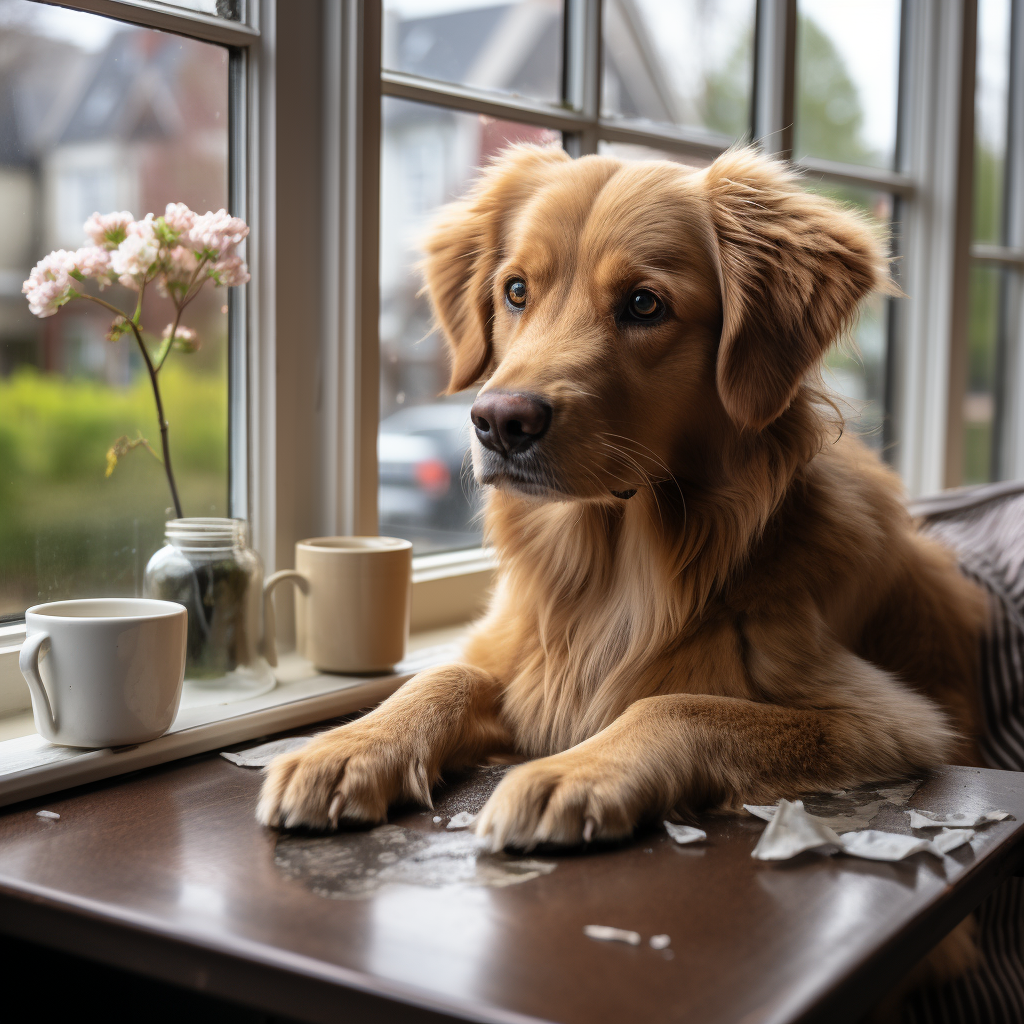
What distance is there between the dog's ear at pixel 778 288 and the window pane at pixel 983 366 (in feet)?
8.15

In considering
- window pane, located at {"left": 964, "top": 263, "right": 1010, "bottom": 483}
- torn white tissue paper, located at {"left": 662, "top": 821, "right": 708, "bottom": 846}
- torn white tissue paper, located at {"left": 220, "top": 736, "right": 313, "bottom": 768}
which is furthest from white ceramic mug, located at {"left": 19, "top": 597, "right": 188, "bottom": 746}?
window pane, located at {"left": 964, "top": 263, "right": 1010, "bottom": 483}

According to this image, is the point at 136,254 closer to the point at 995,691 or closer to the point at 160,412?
the point at 160,412

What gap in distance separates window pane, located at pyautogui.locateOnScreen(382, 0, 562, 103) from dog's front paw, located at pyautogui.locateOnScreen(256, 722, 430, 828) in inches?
48.8

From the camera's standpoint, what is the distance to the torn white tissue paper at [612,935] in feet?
2.72

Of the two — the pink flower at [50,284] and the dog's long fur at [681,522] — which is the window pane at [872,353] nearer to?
the dog's long fur at [681,522]

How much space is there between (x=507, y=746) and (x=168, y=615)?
19.3 inches

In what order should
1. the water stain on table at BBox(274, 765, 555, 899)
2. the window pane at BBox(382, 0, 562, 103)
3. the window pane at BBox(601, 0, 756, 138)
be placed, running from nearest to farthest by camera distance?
1. the water stain on table at BBox(274, 765, 555, 899)
2. the window pane at BBox(382, 0, 562, 103)
3. the window pane at BBox(601, 0, 756, 138)

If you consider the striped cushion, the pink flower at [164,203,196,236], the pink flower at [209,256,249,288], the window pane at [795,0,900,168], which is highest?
the window pane at [795,0,900,168]

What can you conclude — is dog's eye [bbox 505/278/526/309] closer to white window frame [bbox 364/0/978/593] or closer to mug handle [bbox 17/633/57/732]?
mug handle [bbox 17/633/57/732]

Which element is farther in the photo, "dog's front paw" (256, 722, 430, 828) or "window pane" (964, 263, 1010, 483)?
"window pane" (964, 263, 1010, 483)

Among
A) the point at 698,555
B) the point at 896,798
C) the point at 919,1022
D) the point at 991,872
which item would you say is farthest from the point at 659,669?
the point at 919,1022

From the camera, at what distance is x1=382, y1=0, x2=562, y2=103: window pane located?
6.23 feet

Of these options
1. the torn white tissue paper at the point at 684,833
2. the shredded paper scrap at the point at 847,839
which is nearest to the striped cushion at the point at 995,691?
the shredded paper scrap at the point at 847,839

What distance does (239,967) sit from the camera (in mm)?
797
